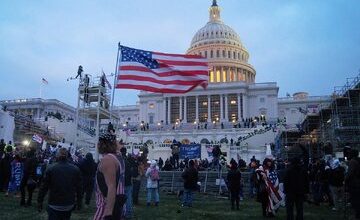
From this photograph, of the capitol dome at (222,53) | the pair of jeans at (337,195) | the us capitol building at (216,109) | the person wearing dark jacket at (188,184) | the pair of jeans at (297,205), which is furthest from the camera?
the capitol dome at (222,53)

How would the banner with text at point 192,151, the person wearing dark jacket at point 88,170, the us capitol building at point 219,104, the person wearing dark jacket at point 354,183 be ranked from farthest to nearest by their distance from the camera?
the us capitol building at point 219,104 → the banner with text at point 192,151 → the person wearing dark jacket at point 88,170 → the person wearing dark jacket at point 354,183

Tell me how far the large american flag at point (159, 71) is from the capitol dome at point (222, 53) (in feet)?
303

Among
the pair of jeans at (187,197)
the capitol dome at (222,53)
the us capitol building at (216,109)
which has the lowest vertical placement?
the pair of jeans at (187,197)

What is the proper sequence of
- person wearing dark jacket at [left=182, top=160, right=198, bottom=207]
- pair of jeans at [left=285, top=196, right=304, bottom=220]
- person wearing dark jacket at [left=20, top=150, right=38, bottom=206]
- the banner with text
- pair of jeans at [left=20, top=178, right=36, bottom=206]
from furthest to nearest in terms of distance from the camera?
the banner with text
person wearing dark jacket at [left=182, top=160, right=198, bottom=207]
person wearing dark jacket at [left=20, top=150, right=38, bottom=206]
pair of jeans at [left=20, top=178, right=36, bottom=206]
pair of jeans at [left=285, top=196, right=304, bottom=220]

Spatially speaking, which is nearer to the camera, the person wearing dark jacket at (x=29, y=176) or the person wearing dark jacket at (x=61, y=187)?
the person wearing dark jacket at (x=61, y=187)

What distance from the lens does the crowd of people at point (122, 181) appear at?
571 cm

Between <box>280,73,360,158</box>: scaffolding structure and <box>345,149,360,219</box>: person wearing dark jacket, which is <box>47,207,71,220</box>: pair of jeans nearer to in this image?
<box>345,149,360,219</box>: person wearing dark jacket

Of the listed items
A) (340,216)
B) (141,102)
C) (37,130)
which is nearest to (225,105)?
(141,102)

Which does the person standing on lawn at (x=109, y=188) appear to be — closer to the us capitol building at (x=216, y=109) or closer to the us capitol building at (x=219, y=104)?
the us capitol building at (x=216, y=109)

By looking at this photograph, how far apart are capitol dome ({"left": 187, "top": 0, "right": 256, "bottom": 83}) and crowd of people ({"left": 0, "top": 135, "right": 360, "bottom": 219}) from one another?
9170cm

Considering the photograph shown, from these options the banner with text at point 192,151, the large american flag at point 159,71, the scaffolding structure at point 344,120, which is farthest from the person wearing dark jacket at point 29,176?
the scaffolding structure at point 344,120

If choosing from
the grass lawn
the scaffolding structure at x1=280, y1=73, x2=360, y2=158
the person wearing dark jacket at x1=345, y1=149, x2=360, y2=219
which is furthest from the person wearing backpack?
the scaffolding structure at x1=280, y1=73, x2=360, y2=158

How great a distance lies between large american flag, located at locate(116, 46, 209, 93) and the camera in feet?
63.6

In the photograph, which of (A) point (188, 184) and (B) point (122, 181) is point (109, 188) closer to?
(B) point (122, 181)
